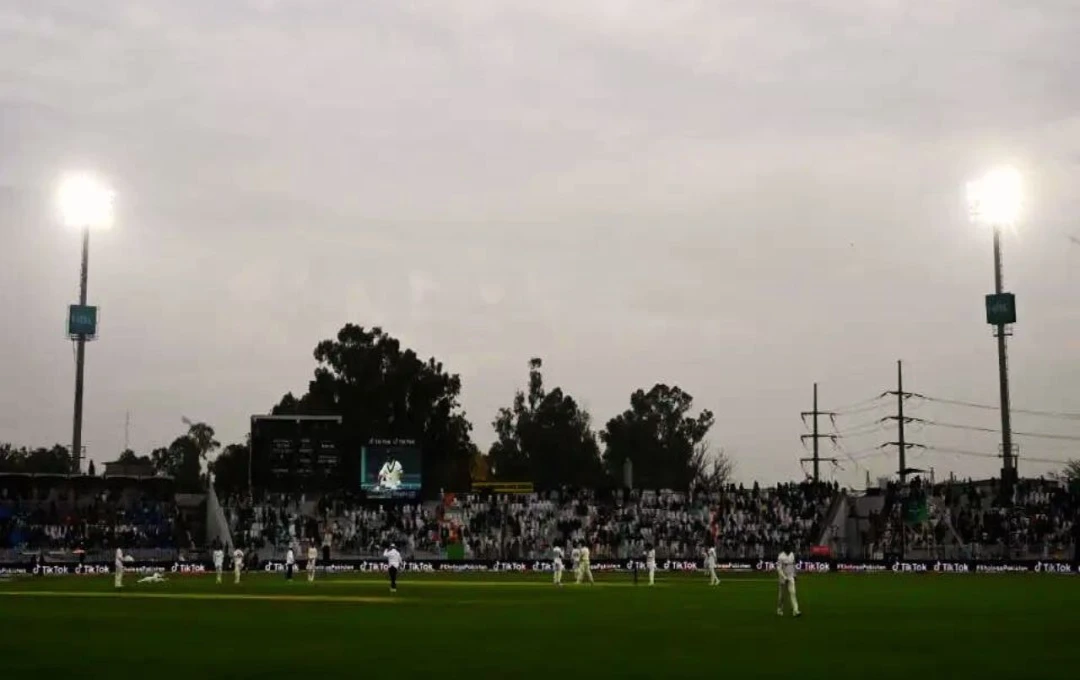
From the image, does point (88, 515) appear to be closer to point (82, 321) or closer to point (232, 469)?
Answer: point (82, 321)

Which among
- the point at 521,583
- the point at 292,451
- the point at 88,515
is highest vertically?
the point at 292,451

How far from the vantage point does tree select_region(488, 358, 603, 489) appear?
156 meters

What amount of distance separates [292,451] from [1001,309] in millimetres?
46447

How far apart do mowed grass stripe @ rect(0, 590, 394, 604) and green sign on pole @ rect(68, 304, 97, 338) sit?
40.1 metres

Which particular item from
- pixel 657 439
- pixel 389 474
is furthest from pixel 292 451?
pixel 657 439

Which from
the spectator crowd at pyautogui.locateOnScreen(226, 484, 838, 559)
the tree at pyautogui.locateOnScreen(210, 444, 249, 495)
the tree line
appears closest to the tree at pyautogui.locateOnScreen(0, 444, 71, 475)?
the tree line

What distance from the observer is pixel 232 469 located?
426ft

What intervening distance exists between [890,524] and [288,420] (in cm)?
3790

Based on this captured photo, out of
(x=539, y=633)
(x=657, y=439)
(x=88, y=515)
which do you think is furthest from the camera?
(x=657, y=439)

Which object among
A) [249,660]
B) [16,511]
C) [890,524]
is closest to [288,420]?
[16,511]

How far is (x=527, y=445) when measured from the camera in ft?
533

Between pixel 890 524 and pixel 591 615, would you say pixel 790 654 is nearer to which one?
pixel 591 615

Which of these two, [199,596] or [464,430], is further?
[464,430]

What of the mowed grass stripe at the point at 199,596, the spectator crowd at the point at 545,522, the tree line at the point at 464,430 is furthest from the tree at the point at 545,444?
the mowed grass stripe at the point at 199,596
